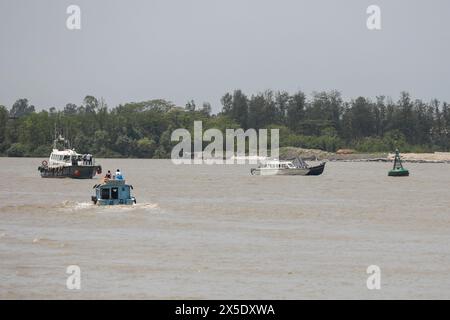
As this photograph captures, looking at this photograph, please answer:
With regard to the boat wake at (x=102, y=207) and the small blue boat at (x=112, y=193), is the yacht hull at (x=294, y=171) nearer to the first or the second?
the boat wake at (x=102, y=207)

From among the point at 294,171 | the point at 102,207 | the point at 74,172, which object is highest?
the point at 74,172

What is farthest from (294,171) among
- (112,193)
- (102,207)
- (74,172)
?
(102,207)

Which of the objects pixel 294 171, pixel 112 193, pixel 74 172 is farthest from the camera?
pixel 294 171

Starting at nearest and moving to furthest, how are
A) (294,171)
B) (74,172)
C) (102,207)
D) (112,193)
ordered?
(102,207) → (112,193) → (74,172) → (294,171)

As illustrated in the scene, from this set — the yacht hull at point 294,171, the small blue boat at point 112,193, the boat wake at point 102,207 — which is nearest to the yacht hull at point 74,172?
the yacht hull at point 294,171

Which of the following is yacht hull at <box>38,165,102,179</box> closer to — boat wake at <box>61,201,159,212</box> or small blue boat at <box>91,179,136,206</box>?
boat wake at <box>61,201,159,212</box>

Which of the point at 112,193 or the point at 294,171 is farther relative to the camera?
the point at 294,171

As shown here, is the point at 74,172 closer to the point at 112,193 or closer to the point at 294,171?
the point at 294,171

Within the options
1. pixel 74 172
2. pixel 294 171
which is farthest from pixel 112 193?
pixel 294 171

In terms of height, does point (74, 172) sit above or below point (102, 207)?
above

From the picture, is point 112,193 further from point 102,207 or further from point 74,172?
point 74,172

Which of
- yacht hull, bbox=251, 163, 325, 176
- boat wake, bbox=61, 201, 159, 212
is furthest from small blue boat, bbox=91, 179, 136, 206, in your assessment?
yacht hull, bbox=251, 163, 325, 176
